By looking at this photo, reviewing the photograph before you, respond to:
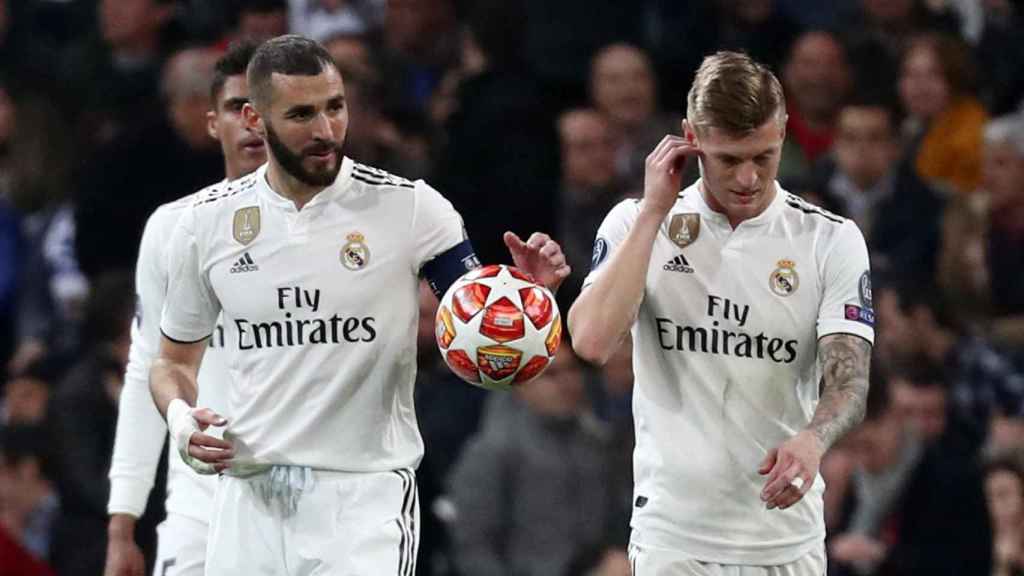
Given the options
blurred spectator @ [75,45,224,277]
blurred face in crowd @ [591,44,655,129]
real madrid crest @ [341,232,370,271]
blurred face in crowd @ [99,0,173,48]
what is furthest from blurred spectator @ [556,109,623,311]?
real madrid crest @ [341,232,370,271]

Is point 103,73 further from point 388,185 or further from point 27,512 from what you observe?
point 388,185

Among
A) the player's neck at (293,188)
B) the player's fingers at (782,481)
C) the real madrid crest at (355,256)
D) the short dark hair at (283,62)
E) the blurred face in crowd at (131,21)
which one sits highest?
the blurred face in crowd at (131,21)

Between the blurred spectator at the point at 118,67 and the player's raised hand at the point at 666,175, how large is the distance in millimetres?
7152

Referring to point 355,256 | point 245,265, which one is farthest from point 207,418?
point 355,256

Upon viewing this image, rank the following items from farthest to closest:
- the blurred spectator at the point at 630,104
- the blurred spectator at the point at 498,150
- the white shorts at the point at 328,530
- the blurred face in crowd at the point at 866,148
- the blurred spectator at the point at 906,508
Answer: the blurred spectator at the point at 630,104 → the blurred face in crowd at the point at 866,148 → the blurred spectator at the point at 498,150 → the blurred spectator at the point at 906,508 → the white shorts at the point at 328,530

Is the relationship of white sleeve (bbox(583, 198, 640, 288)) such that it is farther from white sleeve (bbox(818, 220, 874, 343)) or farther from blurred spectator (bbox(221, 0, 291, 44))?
blurred spectator (bbox(221, 0, 291, 44))

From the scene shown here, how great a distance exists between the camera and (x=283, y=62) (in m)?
6.88

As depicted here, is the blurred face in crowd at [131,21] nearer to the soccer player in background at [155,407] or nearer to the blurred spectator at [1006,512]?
the soccer player in background at [155,407]

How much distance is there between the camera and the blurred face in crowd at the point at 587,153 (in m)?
12.2

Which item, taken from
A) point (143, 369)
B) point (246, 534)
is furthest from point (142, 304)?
point (246, 534)

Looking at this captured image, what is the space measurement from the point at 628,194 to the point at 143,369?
4.76 meters

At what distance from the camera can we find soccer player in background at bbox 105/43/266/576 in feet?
25.3

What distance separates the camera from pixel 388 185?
7.04 m

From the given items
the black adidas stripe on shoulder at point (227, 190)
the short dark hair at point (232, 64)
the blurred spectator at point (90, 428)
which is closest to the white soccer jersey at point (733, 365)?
the black adidas stripe on shoulder at point (227, 190)
